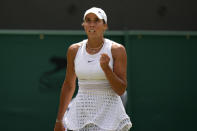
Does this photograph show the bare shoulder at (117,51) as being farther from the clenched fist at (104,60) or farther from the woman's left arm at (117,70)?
the clenched fist at (104,60)

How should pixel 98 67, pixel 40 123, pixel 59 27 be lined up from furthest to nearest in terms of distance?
pixel 59 27 → pixel 40 123 → pixel 98 67

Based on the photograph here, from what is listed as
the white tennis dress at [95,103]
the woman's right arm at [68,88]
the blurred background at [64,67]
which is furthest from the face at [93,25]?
the blurred background at [64,67]

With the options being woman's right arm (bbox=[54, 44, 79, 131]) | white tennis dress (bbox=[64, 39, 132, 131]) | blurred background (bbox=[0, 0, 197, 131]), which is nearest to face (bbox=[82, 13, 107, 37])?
white tennis dress (bbox=[64, 39, 132, 131])

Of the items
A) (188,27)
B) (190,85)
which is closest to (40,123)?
(190,85)

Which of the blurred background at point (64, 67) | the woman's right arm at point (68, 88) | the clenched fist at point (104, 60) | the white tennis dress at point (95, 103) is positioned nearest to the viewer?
the clenched fist at point (104, 60)

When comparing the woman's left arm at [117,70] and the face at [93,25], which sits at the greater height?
the face at [93,25]

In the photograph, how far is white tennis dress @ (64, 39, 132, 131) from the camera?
3.10m

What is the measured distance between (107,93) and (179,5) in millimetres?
4494

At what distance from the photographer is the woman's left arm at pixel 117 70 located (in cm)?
293

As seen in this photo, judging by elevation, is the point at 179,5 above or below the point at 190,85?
above

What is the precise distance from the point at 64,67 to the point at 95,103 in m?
3.14

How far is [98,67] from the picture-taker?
3.11 meters

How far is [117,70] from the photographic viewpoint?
10.3ft

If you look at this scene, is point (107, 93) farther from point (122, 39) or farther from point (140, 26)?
point (140, 26)
